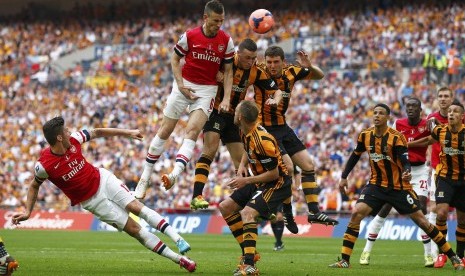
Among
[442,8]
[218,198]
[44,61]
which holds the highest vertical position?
[442,8]

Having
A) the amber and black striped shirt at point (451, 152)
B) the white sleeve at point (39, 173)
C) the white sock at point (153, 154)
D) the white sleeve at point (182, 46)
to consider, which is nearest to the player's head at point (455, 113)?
the amber and black striped shirt at point (451, 152)

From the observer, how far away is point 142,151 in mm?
34656

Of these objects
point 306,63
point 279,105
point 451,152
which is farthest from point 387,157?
point 306,63

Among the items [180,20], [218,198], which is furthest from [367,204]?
[180,20]

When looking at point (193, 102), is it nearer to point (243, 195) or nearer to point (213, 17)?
point (213, 17)

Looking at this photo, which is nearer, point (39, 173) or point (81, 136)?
point (39, 173)

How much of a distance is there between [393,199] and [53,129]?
5.07 meters

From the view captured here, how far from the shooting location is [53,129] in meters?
11.9

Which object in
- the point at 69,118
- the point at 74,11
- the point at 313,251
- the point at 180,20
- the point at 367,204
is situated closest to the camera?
the point at 367,204

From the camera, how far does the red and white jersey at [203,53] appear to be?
13.6 metres

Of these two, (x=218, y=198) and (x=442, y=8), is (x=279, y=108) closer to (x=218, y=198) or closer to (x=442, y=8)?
(x=218, y=198)

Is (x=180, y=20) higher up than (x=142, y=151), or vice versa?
(x=180, y=20)

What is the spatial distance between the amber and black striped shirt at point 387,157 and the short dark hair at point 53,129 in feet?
15.2

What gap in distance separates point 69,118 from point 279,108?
24.9 m
